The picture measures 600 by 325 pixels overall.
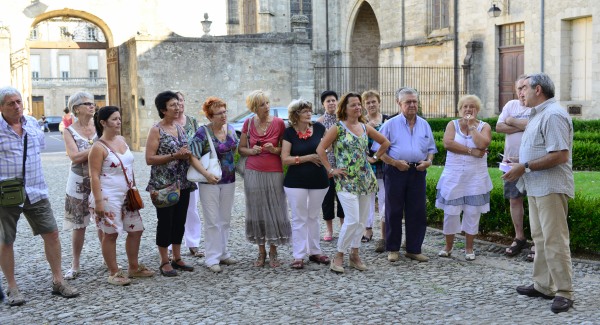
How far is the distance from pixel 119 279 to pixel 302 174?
1950 mm

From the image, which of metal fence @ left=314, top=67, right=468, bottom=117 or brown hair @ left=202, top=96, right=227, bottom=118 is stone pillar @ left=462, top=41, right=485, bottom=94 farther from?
brown hair @ left=202, top=96, right=227, bottom=118

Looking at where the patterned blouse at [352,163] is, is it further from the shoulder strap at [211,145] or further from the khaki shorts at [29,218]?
the khaki shorts at [29,218]

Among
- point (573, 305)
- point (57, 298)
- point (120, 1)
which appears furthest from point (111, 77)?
point (573, 305)

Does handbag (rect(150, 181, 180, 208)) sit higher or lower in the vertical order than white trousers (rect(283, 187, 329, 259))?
higher

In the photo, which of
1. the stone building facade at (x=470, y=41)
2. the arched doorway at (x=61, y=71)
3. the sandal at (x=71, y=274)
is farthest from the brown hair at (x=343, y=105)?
the arched doorway at (x=61, y=71)

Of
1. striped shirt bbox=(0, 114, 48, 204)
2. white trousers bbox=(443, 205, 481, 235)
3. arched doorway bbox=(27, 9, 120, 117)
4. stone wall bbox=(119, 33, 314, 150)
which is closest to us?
striped shirt bbox=(0, 114, 48, 204)

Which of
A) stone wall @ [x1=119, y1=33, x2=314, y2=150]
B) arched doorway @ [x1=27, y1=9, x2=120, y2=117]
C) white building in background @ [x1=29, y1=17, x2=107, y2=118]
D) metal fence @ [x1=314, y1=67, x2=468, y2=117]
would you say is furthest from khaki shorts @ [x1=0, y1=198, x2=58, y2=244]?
white building in background @ [x1=29, y1=17, x2=107, y2=118]

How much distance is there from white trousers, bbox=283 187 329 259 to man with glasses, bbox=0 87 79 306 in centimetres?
212

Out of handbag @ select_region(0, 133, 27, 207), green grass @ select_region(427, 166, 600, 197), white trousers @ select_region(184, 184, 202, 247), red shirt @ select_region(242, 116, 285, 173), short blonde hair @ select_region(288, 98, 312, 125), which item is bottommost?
white trousers @ select_region(184, 184, 202, 247)

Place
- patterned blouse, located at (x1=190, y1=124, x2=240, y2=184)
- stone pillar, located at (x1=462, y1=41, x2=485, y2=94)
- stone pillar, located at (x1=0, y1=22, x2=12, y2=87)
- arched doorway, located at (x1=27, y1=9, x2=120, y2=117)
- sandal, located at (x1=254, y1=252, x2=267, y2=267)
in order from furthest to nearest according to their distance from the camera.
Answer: arched doorway, located at (x1=27, y1=9, x2=120, y2=117), stone pillar, located at (x1=462, y1=41, x2=485, y2=94), stone pillar, located at (x1=0, y1=22, x2=12, y2=87), sandal, located at (x1=254, y1=252, x2=267, y2=267), patterned blouse, located at (x1=190, y1=124, x2=240, y2=184)

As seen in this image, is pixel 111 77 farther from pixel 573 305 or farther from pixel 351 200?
pixel 573 305

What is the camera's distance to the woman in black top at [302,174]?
683cm

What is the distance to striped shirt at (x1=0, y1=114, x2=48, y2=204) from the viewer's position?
577 cm

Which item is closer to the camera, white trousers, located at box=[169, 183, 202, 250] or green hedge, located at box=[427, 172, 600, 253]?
green hedge, located at box=[427, 172, 600, 253]
